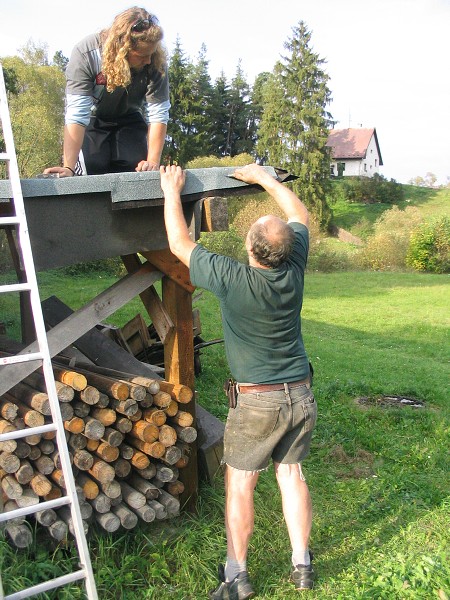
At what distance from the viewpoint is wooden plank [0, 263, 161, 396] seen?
394 cm

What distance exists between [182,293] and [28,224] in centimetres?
129

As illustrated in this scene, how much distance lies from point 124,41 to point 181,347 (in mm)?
2125

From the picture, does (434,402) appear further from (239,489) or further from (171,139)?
(171,139)

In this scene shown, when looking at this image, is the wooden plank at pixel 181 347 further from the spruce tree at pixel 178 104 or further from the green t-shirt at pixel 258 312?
the spruce tree at pixel 178 104

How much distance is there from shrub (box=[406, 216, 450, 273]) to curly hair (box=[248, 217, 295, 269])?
32542mm

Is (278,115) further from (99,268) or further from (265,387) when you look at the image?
(265,387)

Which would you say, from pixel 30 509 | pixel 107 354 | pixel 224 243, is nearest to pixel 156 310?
pixel 107 354

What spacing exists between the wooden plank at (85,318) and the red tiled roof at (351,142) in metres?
70.2

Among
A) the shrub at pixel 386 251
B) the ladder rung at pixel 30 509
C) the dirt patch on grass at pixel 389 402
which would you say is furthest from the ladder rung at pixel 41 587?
the shrub at pixel 386 251

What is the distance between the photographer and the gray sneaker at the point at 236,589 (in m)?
3.98

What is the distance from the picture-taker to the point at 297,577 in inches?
162

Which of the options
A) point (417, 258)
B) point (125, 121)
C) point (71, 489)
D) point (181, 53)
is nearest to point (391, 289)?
point (417, 258)

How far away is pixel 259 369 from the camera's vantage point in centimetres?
393

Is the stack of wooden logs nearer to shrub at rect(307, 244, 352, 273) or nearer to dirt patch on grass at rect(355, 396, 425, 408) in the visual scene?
dirt patch on grass at rect(355, 396, 425, 408)
